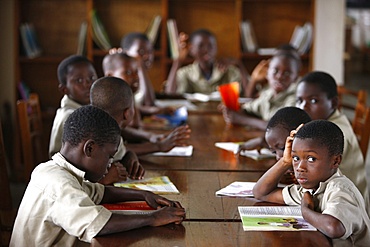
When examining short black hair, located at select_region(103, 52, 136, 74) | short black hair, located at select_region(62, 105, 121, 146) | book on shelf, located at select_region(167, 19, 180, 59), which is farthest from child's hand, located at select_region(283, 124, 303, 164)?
book on shelf, located at select_region(167, 19, 180, 59)

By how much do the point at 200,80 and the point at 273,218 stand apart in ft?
11.0

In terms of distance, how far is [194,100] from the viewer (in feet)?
15.8

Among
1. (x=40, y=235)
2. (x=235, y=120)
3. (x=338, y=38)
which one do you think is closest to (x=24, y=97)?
(x=235, y=120)

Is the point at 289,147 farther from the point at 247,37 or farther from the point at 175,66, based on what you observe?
the point at 247,37

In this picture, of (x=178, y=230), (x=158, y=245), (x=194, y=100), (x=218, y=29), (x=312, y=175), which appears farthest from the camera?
(x=218, y=29)

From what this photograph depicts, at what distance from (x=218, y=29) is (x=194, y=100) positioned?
1.46 m

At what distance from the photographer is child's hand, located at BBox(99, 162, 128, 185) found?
97.2 inches

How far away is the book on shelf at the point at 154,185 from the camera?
7.73ft

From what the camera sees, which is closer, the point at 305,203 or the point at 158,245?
the point at 158,245

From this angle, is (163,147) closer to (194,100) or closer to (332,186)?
(332,186)

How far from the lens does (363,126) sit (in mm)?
3498

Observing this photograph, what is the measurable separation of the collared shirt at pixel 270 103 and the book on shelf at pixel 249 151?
809 millimetres

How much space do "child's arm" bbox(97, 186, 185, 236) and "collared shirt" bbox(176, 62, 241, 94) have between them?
3.17m

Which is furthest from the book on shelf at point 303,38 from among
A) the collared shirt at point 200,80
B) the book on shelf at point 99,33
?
the book on shelf at point 99,33
